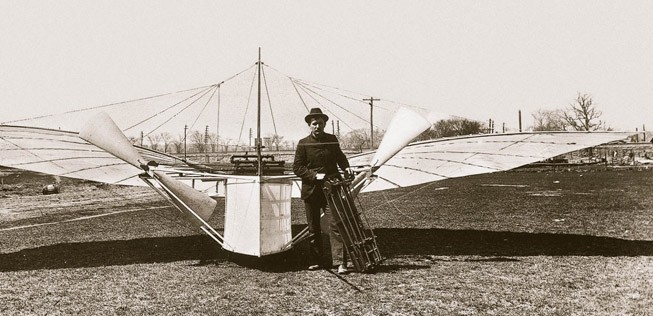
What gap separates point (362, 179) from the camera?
796 centimetres

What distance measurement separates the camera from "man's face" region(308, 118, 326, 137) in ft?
25.3

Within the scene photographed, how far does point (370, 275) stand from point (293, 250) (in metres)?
2.58

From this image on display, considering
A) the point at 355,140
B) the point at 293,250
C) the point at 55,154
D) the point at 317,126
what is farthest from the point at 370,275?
the point at 55,154

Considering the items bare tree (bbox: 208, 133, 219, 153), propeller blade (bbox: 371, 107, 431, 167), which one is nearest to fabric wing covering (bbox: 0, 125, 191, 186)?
bare tree (bbox: 208, 133, 219, 153)

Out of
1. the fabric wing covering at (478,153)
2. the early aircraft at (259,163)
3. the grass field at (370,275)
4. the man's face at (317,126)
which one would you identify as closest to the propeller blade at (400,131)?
the early aircraft at (259,163)

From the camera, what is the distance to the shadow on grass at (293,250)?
8031mm

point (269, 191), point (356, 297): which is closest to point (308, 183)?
point (269, 191)

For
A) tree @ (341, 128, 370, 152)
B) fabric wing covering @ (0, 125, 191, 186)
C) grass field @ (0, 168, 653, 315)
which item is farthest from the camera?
tree @ (341, 128, 370, 152)

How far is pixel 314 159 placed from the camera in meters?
7.66

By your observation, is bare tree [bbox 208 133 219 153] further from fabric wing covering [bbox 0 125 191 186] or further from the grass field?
the grass field

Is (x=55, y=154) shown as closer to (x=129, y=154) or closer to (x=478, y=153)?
(x=129, y=154)

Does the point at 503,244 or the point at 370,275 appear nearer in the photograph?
the point at 370,275

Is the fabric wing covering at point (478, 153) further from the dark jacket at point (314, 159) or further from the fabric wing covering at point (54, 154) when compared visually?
the fabric wing covering at point (54, 154)

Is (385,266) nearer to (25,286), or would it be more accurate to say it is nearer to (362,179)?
(362,179)
